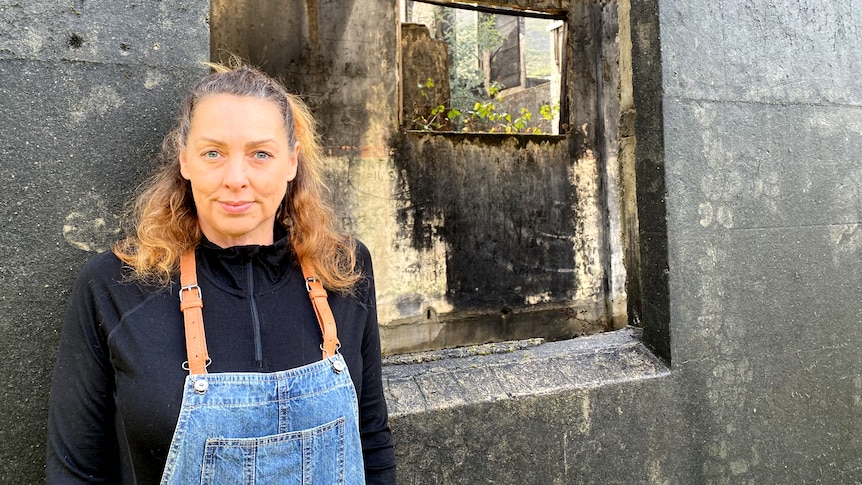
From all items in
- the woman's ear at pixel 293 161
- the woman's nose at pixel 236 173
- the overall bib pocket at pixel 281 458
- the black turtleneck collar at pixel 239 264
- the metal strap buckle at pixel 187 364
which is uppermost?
the woman's ear at pixel 293 161

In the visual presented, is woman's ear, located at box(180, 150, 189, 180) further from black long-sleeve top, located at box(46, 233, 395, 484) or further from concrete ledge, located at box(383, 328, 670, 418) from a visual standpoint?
concrete ledge, located at box(383, 328, 670, 418)

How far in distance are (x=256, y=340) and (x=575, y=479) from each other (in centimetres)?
149

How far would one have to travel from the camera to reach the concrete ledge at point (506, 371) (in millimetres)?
2062

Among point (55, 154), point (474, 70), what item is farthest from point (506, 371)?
point (474, 70)

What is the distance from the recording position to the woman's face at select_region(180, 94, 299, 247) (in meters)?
1.33

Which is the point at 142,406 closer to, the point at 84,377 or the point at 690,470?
the point at 84,377

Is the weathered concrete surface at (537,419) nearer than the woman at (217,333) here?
No

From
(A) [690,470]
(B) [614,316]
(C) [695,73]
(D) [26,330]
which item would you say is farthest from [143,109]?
(B) [614,316]

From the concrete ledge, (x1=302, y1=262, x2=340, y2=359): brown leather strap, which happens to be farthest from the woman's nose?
the concrete ledge

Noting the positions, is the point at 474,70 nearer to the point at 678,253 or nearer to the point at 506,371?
the point at 678,253

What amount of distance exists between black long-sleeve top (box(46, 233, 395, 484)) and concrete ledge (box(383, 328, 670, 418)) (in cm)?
73

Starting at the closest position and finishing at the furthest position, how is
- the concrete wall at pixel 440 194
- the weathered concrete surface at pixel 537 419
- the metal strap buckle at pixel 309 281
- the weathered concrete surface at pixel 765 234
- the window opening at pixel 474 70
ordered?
the metal strap buckle at pixel 309 281, the weathered concrete surface at pixel 537 419, the weathered concrete surface at pixel 765 234, the concrete wall at pixel 440 194, the window opening at pixel 474 70

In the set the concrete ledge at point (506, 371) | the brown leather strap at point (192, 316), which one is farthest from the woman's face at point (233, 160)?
the concrete ledge at point (506, 371)

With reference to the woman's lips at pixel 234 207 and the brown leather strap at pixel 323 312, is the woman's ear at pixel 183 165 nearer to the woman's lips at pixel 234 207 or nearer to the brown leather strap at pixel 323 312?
the woman's lips at pixel 234 207
